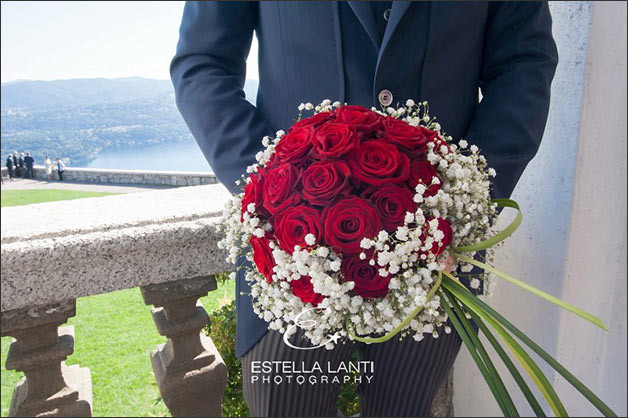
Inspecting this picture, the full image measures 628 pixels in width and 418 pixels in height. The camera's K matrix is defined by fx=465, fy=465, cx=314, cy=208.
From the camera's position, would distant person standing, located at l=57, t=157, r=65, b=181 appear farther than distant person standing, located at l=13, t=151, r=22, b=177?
No

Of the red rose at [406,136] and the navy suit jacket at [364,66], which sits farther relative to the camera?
the navy suit jacket at [364,66]

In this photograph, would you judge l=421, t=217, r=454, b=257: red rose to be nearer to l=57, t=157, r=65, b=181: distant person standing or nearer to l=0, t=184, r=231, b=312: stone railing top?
l=0, t=184, r=231, b=312: stone railing top

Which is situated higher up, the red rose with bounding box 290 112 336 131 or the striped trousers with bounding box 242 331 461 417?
the red rose with bounding box 290 112 336 131

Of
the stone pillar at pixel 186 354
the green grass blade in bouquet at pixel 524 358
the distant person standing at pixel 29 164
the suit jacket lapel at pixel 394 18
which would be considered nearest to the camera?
the green grass blade in bouquet at pixel 524 358

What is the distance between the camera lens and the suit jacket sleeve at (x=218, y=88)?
96 centimetres

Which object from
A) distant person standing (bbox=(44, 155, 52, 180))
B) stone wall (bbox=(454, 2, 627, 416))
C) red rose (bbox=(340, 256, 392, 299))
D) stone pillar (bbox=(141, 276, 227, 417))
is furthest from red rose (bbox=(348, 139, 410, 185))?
distant person standing (bbox=(44, 155, 52, 180))

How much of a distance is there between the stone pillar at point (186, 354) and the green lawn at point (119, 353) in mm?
328

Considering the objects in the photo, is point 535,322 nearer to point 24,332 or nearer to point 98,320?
point 24,332

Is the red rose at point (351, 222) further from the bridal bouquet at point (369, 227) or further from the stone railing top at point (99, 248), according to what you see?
the stone railing top at point (99, 248)

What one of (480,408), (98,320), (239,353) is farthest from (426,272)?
(98,320)

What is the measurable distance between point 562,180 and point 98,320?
91.0 inches

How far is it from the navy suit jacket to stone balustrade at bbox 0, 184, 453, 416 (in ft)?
0.99

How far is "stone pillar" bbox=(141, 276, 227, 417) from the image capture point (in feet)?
4.32

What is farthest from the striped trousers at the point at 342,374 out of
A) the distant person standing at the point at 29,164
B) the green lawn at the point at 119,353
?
the distant person standing at the point at 29,164
